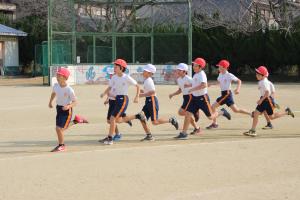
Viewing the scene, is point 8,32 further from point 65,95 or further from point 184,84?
point 65,95

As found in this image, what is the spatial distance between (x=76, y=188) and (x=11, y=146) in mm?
3747

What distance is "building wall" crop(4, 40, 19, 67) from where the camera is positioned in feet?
132

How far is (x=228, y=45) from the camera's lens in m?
36.8

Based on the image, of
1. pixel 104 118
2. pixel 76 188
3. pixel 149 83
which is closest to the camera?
pixel 76 188

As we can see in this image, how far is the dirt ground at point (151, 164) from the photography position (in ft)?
22.5

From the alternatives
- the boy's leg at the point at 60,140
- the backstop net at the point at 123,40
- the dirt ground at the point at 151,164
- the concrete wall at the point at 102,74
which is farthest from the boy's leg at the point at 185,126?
the concrete wall at the point at 102,74

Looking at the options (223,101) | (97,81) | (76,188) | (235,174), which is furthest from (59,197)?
(97,81)

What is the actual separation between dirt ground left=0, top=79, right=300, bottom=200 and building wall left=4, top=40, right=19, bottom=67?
27429 millimetres

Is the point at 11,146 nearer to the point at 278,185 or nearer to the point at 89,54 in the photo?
the point at 278,185

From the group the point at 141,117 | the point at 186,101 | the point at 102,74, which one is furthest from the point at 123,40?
the point at 141,117

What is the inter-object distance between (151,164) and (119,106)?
2.58m

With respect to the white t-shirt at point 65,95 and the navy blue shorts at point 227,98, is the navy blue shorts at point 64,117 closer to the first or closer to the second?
the white t-shirt at point 65,95

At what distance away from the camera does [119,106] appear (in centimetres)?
1092

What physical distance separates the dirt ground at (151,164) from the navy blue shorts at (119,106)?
55 cm
